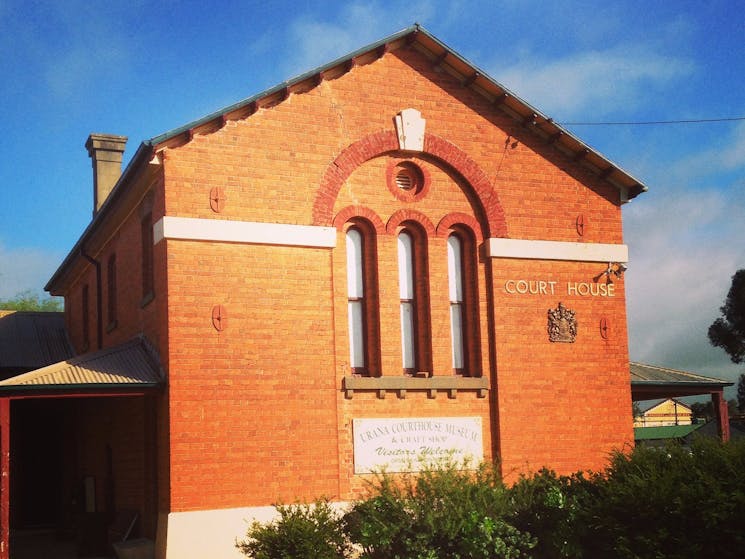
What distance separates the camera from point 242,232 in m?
17.0

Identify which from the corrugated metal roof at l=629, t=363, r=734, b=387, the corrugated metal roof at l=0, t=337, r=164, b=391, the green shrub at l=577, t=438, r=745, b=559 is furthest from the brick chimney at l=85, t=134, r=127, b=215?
the green shrub at l=577, t=438, r=745, b=559

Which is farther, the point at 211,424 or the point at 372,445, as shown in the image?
the point at 372,445

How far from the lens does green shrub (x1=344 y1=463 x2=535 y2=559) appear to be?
13.0 meters

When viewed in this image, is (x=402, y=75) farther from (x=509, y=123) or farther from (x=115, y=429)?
(x=115, y=429)

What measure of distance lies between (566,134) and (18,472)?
17857 mm

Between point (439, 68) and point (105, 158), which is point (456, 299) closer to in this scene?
point (439, 68)

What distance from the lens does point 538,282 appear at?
19484 millimetres

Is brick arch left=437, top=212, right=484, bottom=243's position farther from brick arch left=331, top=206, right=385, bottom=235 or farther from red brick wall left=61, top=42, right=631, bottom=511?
brick arch left=331, top=206, right=385, bottom=235

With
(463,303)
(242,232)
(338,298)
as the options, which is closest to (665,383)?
(463,303)

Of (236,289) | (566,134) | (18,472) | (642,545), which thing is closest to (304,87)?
(236,289)

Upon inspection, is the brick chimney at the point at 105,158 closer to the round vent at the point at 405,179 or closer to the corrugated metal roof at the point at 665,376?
the round vent at the point at 405,179

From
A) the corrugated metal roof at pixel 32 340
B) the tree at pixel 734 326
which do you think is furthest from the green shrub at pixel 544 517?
the tree at pixel 734 326

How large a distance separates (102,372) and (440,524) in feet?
22.0

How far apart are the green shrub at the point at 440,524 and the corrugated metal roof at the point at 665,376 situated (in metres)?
8.30
